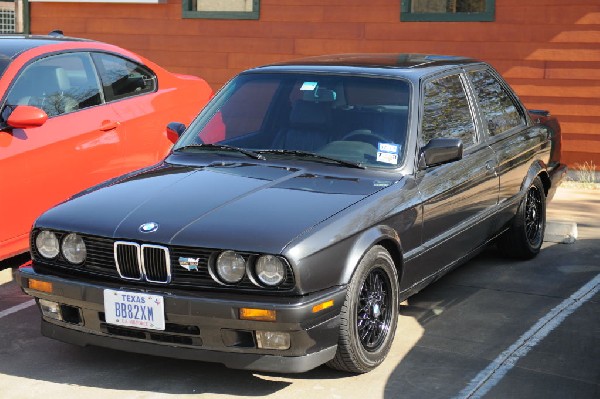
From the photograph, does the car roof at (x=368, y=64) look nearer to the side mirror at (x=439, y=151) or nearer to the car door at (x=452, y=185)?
the car door at (x=452, y=185)

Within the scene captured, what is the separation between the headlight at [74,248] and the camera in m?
5.23

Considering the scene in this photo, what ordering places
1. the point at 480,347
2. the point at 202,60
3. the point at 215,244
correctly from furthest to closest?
the point at 202,60 → the point at 480,347 → the point at 215,244

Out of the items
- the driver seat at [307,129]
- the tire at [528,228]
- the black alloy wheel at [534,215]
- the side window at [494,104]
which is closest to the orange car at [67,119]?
the driver seat at [307,129]

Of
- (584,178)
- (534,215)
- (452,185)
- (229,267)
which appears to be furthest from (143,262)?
(584,178)

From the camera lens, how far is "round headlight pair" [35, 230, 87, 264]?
5242mm

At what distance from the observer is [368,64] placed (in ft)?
21.8

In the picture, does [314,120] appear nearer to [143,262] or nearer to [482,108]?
[482,108]

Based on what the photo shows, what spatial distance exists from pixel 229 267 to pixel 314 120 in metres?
1.61

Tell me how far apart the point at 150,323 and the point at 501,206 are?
10.4 ft

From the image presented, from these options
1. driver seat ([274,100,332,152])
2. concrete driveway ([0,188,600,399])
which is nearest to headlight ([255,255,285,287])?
concrete driveway ([0,188,600,399])

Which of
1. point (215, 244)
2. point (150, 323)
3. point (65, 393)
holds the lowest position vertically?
point (65, 393)

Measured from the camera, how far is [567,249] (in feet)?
→ 27.1

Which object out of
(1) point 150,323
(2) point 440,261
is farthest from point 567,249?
(1) point 150,323

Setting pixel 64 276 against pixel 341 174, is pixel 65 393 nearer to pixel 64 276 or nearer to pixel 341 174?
pixel 64 276
